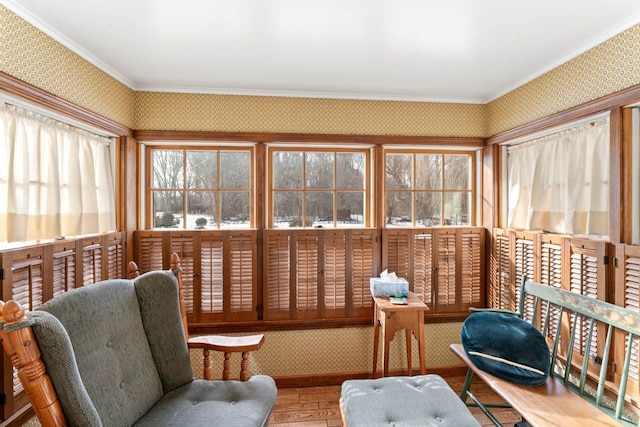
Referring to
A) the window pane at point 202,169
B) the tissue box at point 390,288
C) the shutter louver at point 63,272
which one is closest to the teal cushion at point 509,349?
the tissue box at point 390,288

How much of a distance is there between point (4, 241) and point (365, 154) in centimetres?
245

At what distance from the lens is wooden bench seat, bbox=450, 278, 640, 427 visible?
4.60 ft

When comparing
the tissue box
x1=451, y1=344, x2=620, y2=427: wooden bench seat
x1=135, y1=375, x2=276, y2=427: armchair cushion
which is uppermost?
the tissue box

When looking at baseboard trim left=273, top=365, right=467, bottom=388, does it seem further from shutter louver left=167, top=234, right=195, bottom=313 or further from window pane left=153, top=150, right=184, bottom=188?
window pane left=153, top=150, right=184, bottom=188

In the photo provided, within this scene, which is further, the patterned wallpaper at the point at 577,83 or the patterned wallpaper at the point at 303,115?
the patterned wallpaper at the point at 303,115

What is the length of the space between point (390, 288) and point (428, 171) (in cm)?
116

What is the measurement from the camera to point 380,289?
2395 millimetres

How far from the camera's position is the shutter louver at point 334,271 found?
2.59 m

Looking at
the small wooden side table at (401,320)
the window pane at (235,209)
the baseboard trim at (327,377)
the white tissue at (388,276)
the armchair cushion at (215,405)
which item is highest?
the window pane at (235,209)

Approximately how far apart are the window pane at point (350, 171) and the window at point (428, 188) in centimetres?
24

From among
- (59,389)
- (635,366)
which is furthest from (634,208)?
(59,389)

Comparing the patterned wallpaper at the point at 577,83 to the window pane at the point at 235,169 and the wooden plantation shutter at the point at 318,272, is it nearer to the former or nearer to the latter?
the wooden plantation shutter at the point at 318,272

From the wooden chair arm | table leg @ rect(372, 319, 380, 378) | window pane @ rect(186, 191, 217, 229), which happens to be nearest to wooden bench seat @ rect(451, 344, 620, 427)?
table leg @ rect(372, 319, 380, 378)

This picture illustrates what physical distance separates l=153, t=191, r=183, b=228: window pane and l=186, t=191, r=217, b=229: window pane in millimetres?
86
